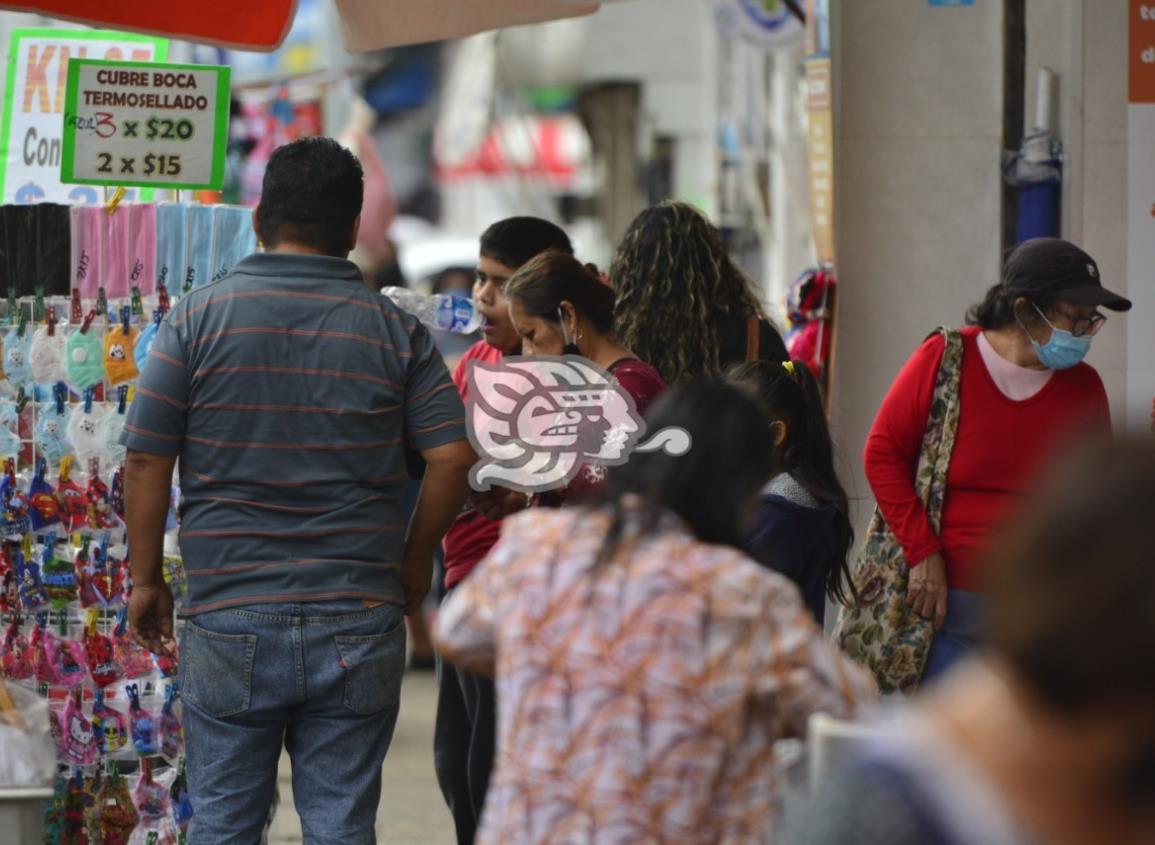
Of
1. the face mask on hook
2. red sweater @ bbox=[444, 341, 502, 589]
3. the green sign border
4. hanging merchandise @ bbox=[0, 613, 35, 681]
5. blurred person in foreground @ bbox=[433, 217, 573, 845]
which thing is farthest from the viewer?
the green sign border

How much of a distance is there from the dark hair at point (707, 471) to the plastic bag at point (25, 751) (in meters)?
1.30

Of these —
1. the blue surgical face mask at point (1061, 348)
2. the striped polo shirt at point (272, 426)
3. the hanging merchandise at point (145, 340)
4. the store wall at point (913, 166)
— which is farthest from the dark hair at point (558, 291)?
the store wall at point (913, 166)

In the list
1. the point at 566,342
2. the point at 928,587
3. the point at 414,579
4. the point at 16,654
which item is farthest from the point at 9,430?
the point at 928,587

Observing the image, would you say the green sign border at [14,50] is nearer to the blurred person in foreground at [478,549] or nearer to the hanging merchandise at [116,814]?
the blurred person in foreground at [478,549]

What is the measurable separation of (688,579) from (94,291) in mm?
2884

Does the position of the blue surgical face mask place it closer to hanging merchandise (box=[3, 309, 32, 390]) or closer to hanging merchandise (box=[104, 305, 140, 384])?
hanging merchandise (box=[104, 305, 140, 384])

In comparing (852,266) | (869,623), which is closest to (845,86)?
(852,266)

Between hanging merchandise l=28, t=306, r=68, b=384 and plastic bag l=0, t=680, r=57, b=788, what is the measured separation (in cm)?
173

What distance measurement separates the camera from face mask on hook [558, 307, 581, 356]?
4.44 m

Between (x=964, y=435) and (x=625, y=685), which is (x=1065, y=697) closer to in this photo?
(x=625, y=685)

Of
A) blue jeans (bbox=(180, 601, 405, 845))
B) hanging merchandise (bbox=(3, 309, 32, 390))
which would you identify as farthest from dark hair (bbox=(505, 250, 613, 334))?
hanging merchandise (bbox=(3, 309, 32, 390))

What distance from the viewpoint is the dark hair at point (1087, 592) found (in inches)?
57.3

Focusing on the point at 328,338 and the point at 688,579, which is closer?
the point at 688,579

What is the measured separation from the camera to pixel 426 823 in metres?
6.92
